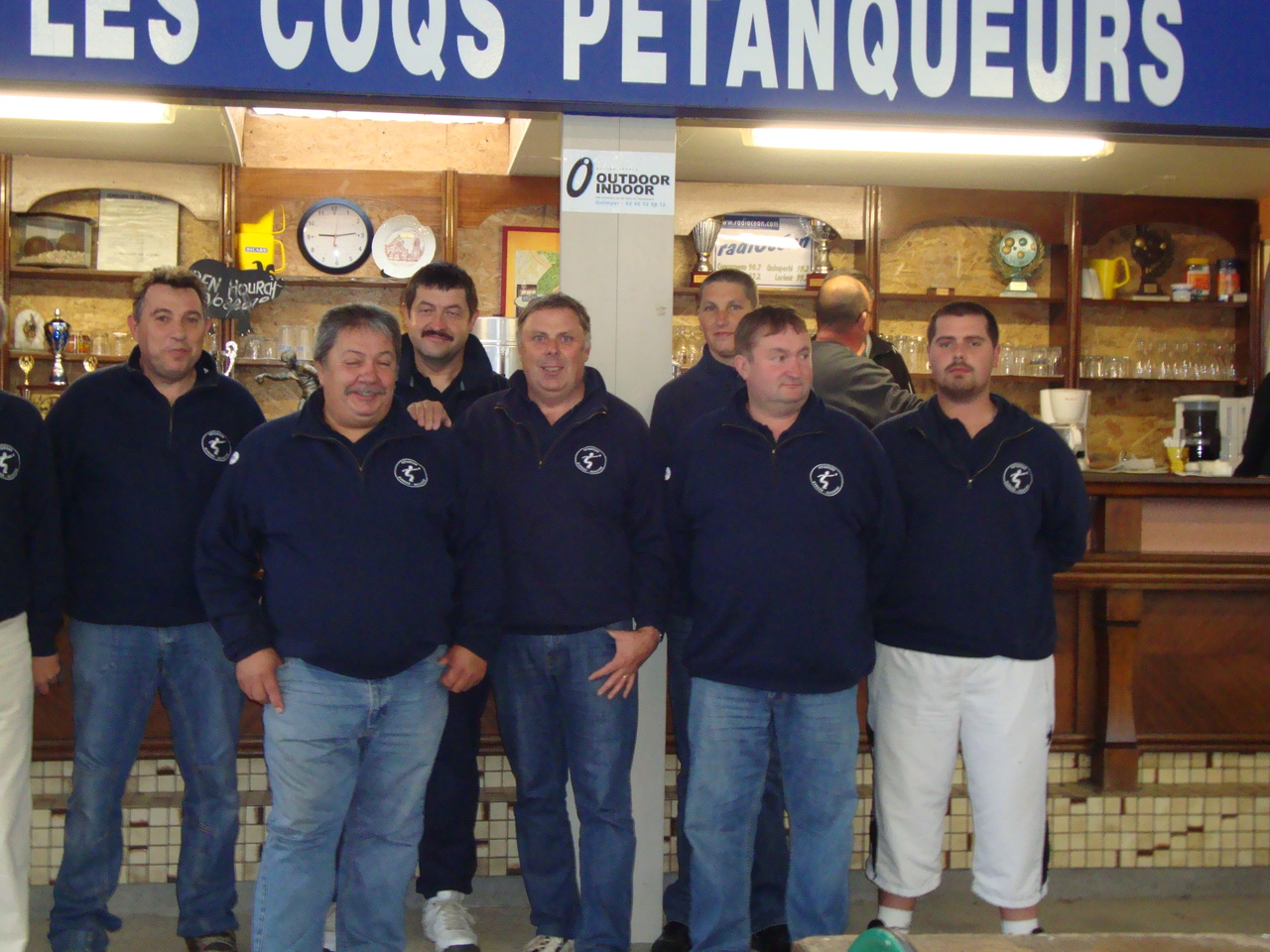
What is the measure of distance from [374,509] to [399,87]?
3.82 ft

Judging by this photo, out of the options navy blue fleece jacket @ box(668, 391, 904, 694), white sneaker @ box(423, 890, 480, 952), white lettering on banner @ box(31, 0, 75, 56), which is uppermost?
white lettering on banner @ box(31, 0, 75, 56)

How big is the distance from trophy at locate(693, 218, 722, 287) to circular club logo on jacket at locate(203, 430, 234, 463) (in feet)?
12.8

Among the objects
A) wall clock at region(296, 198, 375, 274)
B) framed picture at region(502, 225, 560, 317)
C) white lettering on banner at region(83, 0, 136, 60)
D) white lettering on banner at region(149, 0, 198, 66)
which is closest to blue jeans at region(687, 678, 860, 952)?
white lettering on banner at region(149, 0, 198, 66)

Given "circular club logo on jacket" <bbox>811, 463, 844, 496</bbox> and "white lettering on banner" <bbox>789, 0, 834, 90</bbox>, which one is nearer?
"circular club logo on jacket" <bbox>811, 463, 844, 496</bbox>

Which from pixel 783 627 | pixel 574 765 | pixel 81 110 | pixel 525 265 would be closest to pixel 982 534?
pixel 783 627

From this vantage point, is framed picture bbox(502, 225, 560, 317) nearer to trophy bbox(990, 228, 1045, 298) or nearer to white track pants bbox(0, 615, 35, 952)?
trophy bbox(990, 228, 1045, 298)

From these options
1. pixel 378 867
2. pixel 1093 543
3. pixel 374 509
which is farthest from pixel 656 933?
pixel 1093 543

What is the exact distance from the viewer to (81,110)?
5.18 metres

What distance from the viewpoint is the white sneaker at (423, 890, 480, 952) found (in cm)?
291

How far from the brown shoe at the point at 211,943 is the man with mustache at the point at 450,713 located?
49cm

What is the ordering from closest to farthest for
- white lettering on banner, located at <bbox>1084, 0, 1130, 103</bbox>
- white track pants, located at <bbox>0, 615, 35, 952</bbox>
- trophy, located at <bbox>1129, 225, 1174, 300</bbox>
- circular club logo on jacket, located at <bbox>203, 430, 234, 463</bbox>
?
1. white track pants, located at <bbox>0, 615, 35, 952</bbox>
2. circular club logo on jacket, located at <bbox>203, 430, 234, 463</bbox>
3. white lettering on banner, located at <bbox>1084, 0, 1130, 103</bbox>
4. trophy, located at <bbox>1129, 225, 1174, 300</bbox>

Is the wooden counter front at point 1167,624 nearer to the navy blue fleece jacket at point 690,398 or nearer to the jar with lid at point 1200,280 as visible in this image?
the navy blue fleece jacket at point 690,398

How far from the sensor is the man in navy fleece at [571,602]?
2.63 metres

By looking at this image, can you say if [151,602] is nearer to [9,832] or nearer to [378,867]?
[9,832]
